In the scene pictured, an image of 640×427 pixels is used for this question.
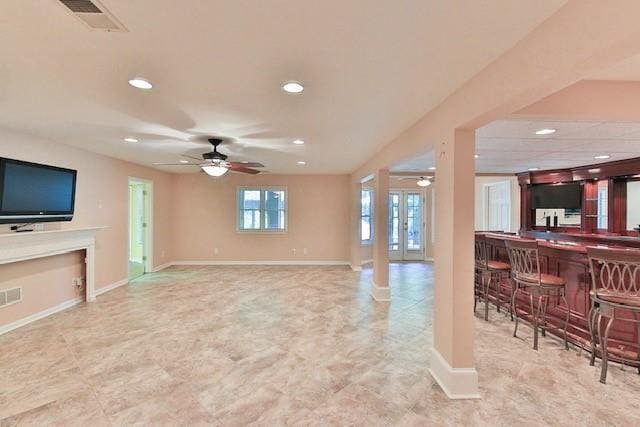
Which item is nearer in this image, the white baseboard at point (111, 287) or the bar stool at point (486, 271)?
the bar stool at point (486, 271)

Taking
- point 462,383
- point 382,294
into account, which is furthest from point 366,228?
point 462,383

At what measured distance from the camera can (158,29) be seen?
5.34 ft

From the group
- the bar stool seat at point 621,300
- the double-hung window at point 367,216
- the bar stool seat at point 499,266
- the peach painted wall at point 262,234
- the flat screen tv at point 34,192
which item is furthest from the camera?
the double-hung window at point 367,216

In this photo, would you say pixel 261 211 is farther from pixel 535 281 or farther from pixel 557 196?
pixel 557 196

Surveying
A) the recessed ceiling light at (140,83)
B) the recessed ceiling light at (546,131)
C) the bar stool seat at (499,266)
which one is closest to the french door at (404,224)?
the bar stool seat at (499,266)

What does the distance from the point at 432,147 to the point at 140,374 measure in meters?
3.34

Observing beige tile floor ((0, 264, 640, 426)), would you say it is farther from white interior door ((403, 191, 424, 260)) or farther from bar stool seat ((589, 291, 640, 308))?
white interior door ((403, 191, 424, 260))

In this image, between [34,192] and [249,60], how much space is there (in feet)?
12.0

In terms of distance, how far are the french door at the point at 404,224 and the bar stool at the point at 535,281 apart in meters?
5.66

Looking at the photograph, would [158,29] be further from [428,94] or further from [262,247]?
[262,247]

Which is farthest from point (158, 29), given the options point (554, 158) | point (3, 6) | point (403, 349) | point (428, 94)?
point (554, 158)

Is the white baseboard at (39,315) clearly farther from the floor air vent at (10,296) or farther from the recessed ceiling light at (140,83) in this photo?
the recessed ceiling light at (140,83)

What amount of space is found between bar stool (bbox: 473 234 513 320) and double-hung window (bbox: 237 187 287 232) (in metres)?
4.85

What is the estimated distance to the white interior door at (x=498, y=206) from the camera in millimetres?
8070
